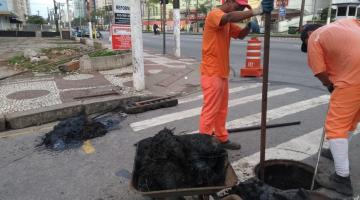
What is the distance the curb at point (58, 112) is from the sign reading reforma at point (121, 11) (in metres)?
2.93

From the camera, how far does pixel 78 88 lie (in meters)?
8.75

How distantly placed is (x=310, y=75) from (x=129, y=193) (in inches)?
321

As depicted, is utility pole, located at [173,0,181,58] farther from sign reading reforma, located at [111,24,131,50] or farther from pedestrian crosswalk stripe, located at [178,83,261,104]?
pedestrian crosswalk stripe, located at [178,83,261,104]

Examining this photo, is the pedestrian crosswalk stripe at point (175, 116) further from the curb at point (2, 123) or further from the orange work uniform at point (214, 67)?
the curb at point (2, 123)

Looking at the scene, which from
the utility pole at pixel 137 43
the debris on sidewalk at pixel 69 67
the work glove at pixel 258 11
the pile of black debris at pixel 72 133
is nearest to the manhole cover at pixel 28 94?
the utility pole at pixel 137 43

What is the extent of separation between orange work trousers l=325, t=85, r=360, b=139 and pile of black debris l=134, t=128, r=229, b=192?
106 centimetres

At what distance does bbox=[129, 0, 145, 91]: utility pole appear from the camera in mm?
7844

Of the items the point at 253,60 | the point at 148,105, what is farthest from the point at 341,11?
the point at 148,105

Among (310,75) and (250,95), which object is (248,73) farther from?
(250,95)

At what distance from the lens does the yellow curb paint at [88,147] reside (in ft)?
15.9

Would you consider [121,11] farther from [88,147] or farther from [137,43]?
[88,147]

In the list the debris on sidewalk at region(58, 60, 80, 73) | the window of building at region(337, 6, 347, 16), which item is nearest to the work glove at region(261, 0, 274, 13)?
the debris on sidewalk at region(58, 60, 80, 73)

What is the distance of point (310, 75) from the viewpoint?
10.4 m

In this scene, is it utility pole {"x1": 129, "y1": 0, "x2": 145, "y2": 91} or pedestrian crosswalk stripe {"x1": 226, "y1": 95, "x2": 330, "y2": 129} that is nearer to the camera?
pedestrian crosswalk stripe {"x1": 226, "y1": 95, "x2": 330, "y2": 129}
